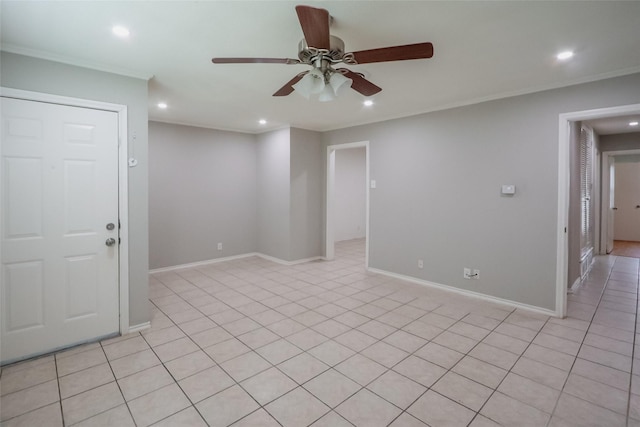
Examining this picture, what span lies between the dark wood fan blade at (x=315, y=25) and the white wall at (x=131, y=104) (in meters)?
2.06

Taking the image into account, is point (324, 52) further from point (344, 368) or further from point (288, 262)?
point (288, 262)

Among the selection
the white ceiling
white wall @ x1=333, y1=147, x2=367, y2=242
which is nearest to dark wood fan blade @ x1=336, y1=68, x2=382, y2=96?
the white ceiling

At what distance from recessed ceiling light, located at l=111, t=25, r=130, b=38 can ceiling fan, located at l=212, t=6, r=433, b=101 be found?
0.76 metres

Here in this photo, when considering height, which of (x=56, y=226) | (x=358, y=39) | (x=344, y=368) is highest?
(x=358, y=39)

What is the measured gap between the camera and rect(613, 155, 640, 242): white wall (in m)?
7.90

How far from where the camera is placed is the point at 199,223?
5480 mm

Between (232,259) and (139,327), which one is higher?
(232,259)

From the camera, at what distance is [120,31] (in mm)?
2170

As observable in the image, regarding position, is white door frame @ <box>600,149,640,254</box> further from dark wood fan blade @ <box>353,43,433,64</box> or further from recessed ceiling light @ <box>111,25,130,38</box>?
recessed ceiling light @ <box>111,25,130,38</box>

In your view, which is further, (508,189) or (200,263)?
(200,263)

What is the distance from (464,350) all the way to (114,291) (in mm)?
3237

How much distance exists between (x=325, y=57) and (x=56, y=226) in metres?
2.63

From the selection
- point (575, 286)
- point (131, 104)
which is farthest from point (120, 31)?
point (575, 286)

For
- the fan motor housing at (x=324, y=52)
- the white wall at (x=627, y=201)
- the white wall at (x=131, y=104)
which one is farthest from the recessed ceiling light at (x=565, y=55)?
the white wall at (x=627, y=201)
